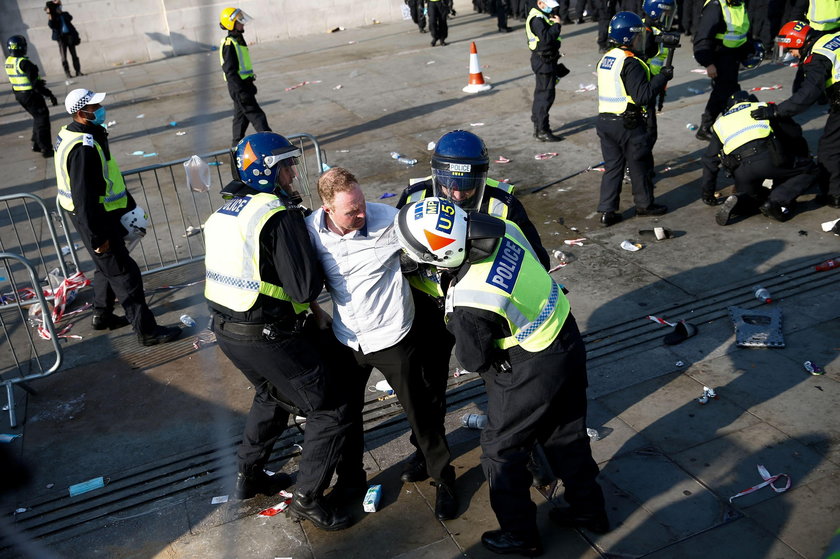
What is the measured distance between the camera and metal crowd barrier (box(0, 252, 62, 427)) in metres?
5.85

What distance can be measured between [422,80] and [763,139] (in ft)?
28.5

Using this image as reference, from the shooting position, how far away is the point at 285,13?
22938mm

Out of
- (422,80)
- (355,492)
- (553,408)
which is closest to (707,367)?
(553,408)

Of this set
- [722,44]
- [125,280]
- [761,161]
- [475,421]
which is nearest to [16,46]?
[125,280]

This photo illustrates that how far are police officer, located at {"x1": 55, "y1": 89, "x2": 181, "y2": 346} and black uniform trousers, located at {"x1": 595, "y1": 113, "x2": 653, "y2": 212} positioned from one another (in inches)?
175

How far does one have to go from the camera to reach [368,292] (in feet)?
13.2

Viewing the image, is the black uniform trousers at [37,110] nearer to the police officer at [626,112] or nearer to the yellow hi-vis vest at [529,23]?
the yellow hi-vis vest at [529,23]

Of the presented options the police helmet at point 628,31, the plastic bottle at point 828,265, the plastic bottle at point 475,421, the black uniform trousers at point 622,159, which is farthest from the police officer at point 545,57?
the plastic bottle at point 475,421

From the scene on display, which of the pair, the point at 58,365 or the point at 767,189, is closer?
the point at 58,365

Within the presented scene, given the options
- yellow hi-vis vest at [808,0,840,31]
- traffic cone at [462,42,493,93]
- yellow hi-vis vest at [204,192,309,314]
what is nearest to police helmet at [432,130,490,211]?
yellow hi-vis vest at [204,192,309,314]

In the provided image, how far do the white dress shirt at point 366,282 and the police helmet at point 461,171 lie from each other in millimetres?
344

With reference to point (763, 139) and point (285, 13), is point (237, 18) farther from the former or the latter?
point (285, 13)

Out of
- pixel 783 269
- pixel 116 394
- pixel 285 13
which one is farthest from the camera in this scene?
pixel 285 13

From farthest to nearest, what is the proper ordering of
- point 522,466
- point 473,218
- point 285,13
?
point 285,13 → point 522,466 → point 473,218
